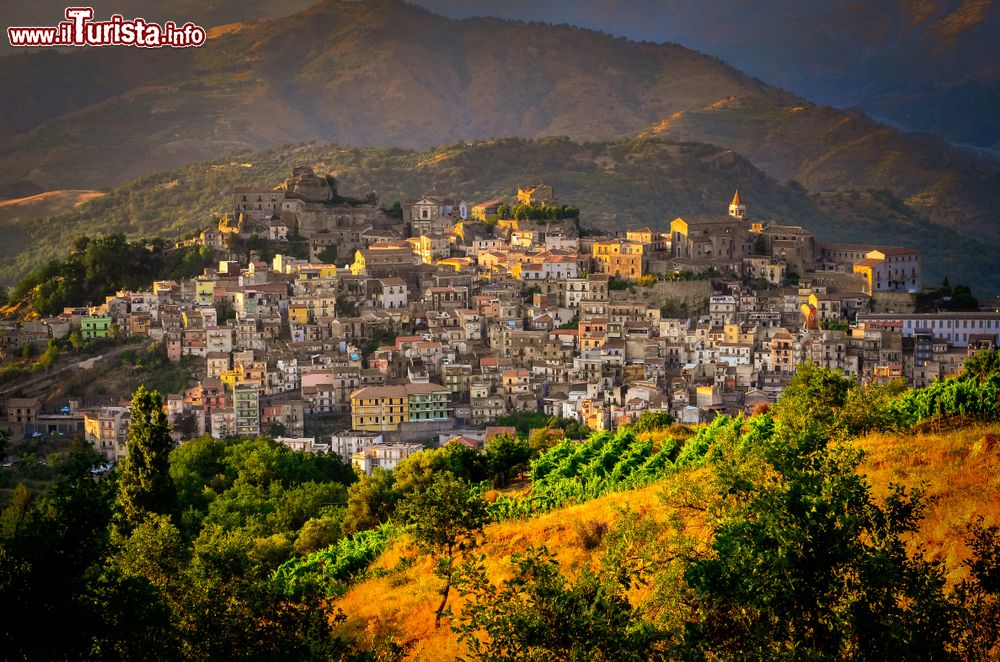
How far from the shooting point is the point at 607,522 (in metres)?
12.7

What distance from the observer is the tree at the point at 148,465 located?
18.4m

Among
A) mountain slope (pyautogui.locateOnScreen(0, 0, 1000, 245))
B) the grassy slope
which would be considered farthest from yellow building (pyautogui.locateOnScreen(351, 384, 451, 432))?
mountain slope (pyautogui.locateOnScreen(0, 0, 1000, 245))

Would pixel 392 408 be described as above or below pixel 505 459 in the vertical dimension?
below

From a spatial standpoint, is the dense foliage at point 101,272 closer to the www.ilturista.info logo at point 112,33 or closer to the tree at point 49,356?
the tree at point 49,356

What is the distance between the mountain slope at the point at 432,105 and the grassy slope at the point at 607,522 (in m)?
66.6

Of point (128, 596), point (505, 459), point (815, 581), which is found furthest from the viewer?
point (505, 459)

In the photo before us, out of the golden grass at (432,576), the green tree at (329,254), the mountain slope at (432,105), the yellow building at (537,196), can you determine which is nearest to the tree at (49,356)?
the green tree at (329,254)

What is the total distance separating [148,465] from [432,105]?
106770 millimetres

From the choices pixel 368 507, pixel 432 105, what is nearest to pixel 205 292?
pixel 368 507

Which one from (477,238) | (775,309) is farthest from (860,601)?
(477,238)

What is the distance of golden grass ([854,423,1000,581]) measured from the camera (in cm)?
949

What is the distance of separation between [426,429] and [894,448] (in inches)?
882

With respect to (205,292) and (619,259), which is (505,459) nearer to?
(205,292)

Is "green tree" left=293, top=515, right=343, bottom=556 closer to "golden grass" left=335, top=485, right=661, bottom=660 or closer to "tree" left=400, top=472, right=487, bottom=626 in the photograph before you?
"golden grass" left=335, top=485, right=661, bottom=660
